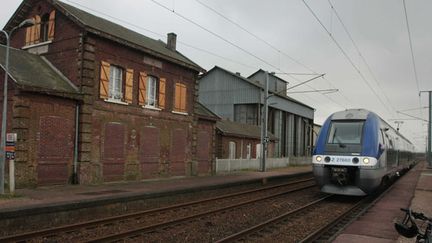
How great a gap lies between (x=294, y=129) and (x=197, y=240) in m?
46.2

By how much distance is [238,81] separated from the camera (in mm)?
45125

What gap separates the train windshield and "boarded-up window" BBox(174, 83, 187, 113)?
10.5 metres

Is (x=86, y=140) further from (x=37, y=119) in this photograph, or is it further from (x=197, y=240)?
(x=197, y=240)

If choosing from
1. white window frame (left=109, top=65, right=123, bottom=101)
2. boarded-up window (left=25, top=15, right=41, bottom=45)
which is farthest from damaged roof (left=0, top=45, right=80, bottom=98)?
white window frame (left=109, top=65, right=123, bottom=101)

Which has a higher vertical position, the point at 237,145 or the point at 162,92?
the point at 162,92

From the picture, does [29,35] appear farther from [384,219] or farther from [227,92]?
[227,92]

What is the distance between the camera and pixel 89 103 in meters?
18.3

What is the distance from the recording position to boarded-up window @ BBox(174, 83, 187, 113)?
2400 cm

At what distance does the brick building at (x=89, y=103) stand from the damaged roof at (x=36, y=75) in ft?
0.17

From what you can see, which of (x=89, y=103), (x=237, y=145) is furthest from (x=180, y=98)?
(x=237, y=145)

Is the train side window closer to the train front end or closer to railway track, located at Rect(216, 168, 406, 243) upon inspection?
the train front end

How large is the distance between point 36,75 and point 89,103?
2400 mm

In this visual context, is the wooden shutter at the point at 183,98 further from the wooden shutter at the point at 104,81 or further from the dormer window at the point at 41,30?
the dormer window at the point at 41,30

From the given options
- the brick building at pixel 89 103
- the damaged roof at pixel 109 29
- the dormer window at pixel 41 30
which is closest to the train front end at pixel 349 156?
the brick building at pixel 89 103
